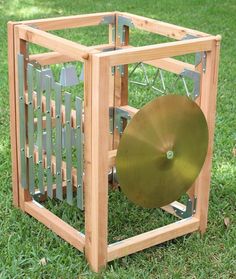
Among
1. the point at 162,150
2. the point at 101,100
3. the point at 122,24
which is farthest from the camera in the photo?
the point at 122,24

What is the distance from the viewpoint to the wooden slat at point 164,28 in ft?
10.3

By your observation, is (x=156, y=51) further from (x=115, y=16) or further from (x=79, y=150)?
(x=115, y=16)

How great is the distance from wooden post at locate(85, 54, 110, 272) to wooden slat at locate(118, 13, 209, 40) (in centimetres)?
58

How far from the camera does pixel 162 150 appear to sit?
9.70 ft

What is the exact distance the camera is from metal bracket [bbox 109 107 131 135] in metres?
3.57

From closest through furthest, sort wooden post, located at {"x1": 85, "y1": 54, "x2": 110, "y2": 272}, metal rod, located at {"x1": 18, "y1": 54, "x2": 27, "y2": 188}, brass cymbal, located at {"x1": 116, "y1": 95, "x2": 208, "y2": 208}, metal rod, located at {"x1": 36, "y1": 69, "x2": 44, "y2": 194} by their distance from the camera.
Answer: wooden post, located at {"x1": 85, "y1": 54, "x2": 110, "y2": 272} < brass cymbal, located at {"x1": 116, "y1": 95, "x2": 208, "y2": 208} < metal rod, located at {"x1": 36, "y1": 69, "x2": 44, "y2": 194} < metal rod, located at {"x1": 18, "y1": 54, "x2": 27, "y2": 188}

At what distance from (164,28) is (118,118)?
0.61 metres

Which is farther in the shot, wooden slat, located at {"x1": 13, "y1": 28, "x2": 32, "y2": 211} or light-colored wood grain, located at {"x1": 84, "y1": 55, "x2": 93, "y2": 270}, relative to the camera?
wooden slat, located at {"x1": 13, "y1": 28, "x2": 32, "y2": 211}

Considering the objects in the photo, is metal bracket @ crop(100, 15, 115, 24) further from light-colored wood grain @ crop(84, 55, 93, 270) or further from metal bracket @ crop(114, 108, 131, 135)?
light-colored wood grain @ crop(84, 55, 93, 270)

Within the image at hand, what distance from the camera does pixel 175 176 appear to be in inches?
120

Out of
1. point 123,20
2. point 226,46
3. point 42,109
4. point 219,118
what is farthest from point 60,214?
point 226,46

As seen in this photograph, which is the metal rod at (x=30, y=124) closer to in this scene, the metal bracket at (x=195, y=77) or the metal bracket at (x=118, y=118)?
the metal bracket at (x=118, y=118)

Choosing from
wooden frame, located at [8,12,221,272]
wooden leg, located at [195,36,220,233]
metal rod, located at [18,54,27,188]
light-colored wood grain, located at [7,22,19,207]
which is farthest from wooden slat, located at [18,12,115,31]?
wooden leg, located at [195,36,220,233]

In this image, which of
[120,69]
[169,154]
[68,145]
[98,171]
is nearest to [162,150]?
[169,154]
